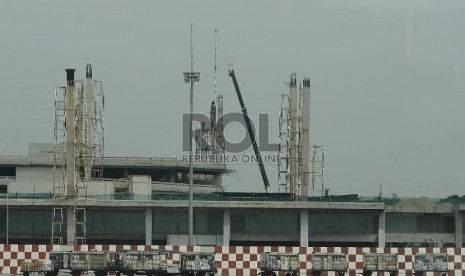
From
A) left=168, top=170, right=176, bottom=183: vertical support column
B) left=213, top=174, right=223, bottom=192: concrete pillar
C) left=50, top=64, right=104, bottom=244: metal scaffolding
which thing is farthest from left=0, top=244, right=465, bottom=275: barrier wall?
left=213, top=174, right=223, bottom=192: concrete pillar

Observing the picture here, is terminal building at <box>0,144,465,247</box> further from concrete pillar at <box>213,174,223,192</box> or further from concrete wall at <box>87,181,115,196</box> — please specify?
concrete pillar at <box>213,174,223,192</box>

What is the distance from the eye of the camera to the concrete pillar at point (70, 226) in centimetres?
8806

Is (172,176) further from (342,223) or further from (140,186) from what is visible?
(342,223)

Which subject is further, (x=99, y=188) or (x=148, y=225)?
(x=99, y=188)

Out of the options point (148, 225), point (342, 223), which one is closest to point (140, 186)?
point (148, 225)

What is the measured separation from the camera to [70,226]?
88.3m

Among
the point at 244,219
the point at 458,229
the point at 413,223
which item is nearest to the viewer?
the point at 244,219

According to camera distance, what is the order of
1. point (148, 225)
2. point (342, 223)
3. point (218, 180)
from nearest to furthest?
point (148, 225)
point (342, 223)
point (218, 180)

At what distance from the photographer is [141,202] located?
88.5 m

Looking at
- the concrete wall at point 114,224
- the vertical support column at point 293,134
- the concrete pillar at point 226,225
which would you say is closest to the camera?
the concrete pillar at point 226,225

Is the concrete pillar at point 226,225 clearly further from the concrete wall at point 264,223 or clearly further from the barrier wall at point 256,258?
the barrier wall at point 256,258

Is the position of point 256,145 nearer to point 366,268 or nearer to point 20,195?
point 20,195

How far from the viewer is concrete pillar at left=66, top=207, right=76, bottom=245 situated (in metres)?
88.1

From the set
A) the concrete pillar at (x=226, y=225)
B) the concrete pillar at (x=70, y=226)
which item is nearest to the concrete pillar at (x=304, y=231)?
the concrete pillar at (x=226, y=225)
